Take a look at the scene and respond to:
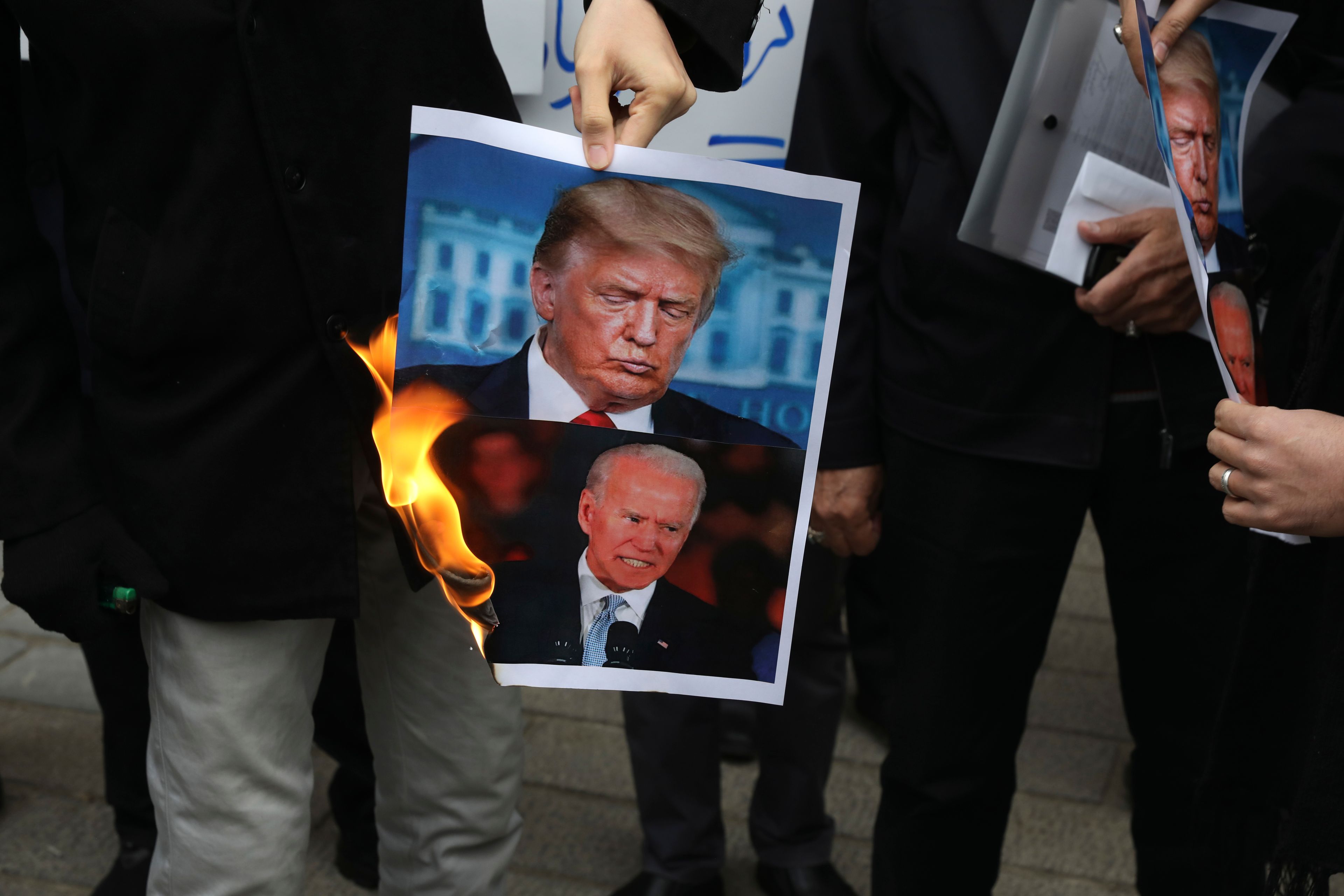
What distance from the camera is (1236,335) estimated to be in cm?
112

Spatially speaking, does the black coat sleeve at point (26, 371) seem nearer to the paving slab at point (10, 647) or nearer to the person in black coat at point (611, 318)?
the person in black coat at point (611, 318)

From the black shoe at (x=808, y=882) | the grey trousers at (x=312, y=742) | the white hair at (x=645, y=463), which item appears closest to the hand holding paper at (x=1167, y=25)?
the white hair at (x=645, y=463)

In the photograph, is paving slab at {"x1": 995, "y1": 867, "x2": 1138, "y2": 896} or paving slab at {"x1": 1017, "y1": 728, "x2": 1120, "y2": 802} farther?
paving slab at {"x1": 1017, "y1": 728, "x2": 1120, "y2": 802}

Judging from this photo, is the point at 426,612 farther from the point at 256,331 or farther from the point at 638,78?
the point at 638,78

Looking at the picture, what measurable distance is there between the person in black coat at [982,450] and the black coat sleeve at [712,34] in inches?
14.1

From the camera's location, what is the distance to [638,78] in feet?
3.32

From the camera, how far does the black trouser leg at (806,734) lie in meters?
2.07

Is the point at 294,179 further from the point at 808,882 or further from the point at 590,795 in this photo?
the point at 590,795

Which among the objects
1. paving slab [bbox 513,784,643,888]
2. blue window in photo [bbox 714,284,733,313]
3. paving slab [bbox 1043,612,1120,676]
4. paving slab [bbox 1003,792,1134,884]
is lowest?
paving slab [bbox 513,784,643,888]

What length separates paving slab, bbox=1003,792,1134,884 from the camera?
2275 millimetres

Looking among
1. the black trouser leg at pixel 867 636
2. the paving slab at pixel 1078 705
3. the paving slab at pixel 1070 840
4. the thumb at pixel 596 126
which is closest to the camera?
the thumb at pixel 596 126

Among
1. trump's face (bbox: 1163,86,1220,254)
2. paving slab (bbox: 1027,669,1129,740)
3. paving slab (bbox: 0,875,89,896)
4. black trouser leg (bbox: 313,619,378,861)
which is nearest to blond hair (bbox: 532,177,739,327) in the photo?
trump's face (bbox: 1163,86,1220,254)

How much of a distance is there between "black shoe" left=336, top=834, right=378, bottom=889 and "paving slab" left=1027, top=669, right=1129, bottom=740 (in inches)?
59.6

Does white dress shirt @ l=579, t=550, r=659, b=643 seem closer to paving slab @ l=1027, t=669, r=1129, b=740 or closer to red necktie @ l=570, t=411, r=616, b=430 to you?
red necktie @ l=570, t=411, r=616, b=430
